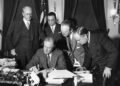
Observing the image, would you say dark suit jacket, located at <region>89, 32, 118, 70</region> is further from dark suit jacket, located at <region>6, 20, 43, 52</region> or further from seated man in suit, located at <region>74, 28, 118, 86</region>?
dark suit jacket, located at <region>6, 20, 43, 52</region>

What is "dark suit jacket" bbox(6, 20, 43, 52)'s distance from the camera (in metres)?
4.50

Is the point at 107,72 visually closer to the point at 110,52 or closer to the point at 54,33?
the point at 110,52

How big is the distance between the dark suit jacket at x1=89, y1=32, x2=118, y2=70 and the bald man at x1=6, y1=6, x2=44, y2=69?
1.54 meters

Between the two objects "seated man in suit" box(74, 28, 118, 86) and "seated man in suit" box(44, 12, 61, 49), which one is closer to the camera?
"seated man in suit" box(74, 28, 118, 86)

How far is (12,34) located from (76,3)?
3577mm

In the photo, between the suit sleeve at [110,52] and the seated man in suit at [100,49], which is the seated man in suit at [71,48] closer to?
the seated man in suit at [100,49]

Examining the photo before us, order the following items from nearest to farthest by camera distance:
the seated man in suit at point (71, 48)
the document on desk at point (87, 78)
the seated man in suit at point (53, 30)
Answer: the document on desk at point (87, 78) < the seated man in suit at point (71, 48) < the seated man in suit at point (53, 30)

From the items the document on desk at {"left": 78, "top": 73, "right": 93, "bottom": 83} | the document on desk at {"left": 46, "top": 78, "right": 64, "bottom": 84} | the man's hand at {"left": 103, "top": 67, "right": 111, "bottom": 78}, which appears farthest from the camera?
the man's hand at {"left": 103, "top": 67, "right": 111, "bottom": 78}

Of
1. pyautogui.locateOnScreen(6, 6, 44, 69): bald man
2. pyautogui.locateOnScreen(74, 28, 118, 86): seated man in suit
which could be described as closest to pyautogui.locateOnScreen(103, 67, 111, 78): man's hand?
pyautogui.locateOnScreen(74, 28, 118, 86): seated man in suit

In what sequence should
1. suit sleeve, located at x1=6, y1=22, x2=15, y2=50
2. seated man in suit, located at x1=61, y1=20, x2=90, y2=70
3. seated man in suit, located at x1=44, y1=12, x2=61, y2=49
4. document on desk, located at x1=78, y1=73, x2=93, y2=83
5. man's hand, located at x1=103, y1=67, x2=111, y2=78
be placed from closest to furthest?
document on desk, located at x1=78, y1=73, x2=93, y2=83 < man's hand, located at x1=103, y1=67, x2=111, y2=78 < seated man in suit, located at x1=61, y1=20, x2=90, y2=70 < suit sleeve, located at x1=6, y1=22, x2=15, y2=50 < seated man in suit, located at x1=44, y1=12, x2=61, y2=49

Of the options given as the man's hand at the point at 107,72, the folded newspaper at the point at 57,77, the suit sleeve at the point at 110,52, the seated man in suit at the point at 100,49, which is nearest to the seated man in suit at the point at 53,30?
the seated man in suit at the point at 100,49

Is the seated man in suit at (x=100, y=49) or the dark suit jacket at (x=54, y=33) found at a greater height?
the dark suit jacket at (x=54, y=33)

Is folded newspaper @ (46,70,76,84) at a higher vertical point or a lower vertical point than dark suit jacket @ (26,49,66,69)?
lower

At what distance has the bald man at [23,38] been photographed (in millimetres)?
4500
